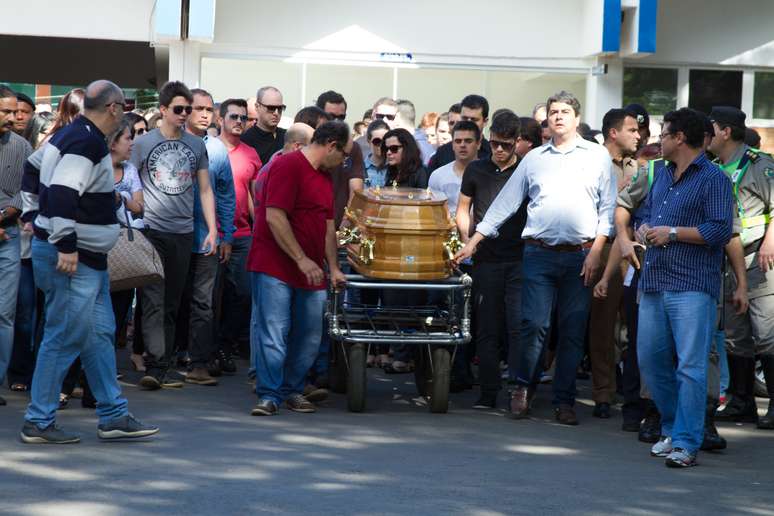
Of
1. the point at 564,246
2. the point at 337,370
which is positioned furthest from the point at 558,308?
the point at 337,370

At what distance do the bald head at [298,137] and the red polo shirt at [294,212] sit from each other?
0.92 m

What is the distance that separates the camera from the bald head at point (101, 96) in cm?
814

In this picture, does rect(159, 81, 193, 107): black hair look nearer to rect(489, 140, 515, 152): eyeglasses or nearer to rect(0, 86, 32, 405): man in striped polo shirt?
rect(0, 86, 32, 405): man in striped polo shirt

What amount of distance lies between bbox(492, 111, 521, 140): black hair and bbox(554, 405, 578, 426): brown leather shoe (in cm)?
204

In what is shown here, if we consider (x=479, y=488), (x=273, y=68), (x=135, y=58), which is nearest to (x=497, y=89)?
(x=273, y=68)

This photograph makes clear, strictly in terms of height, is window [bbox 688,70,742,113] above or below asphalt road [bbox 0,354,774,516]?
above

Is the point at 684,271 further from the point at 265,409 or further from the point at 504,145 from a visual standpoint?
the point at 265,409

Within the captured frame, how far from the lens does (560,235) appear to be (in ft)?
31.2

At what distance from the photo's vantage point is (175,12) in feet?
58.4

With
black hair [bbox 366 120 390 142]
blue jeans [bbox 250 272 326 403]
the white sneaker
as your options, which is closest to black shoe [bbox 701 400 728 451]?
the white sneaker

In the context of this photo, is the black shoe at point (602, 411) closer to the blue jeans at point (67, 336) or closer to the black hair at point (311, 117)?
the black hair at point (311, 117)

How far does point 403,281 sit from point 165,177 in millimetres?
2276

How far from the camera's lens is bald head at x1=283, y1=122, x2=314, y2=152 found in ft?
34.5

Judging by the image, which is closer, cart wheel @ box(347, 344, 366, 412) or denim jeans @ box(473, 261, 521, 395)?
cart wheel @ box(347, 344, 366, 412)
